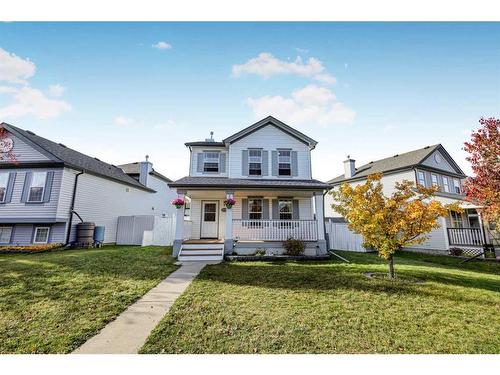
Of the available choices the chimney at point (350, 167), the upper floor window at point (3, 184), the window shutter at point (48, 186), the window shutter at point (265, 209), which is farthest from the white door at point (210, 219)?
the chimney at point (350, 167)

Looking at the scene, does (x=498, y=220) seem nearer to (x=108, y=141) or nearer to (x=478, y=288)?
(x=478, y=288)

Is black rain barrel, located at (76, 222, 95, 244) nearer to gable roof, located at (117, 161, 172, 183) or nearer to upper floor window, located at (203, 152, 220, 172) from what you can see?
upper floor window, located at (203, 152, 220, 172)

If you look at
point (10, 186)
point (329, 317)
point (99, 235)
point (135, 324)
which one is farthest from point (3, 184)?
point (329, 317)

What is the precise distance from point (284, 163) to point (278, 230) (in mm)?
4527

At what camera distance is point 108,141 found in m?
13.2

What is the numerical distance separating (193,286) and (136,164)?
22.3m

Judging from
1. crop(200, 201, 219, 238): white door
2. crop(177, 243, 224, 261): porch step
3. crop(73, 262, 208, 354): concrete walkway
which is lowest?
crop(73, 262, 208, 354): concrete walkway

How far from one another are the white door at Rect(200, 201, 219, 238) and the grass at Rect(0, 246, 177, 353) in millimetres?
4078

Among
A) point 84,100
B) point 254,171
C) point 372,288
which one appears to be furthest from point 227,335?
point 84,100

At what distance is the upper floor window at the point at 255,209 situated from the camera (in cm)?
1345

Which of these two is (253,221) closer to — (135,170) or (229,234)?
(229,234)

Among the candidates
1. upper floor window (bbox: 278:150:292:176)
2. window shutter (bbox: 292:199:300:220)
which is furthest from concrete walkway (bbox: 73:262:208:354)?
upper floor window (bbox: 278:150:292:176)

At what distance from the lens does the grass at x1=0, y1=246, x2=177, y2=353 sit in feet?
11.8

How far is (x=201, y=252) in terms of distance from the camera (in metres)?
10.6
